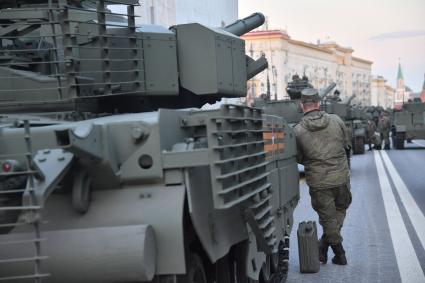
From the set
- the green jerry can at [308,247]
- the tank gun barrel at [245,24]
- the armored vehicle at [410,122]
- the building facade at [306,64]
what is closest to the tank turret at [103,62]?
the tank gun barrel at [245,24]

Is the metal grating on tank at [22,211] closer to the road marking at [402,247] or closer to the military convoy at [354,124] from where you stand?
the road marking at [402,247]

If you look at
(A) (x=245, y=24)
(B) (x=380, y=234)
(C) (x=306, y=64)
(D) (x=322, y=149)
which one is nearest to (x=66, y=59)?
(A) (x=245, y=24)

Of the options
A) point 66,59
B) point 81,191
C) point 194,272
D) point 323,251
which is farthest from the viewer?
point 323,251

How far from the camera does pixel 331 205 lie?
7039 millimetres

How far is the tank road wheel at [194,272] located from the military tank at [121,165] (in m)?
0.01

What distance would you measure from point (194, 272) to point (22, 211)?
1.12 meters

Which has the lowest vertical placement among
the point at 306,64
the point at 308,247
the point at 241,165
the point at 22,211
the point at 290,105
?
the point at 308,247

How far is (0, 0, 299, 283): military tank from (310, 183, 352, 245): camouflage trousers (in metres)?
1.76

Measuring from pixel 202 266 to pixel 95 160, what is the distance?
110cm

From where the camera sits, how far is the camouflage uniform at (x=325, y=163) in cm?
698

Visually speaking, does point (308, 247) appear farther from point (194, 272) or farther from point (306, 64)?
point (306, 64)

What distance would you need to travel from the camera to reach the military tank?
11.6 feet

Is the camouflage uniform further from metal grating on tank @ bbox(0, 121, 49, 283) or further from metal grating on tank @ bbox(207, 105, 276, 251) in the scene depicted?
metal grating on tank @ bbox(0, 121, 49, 283)

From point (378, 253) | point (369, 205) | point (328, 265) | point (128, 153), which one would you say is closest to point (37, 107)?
point (128, 153)
